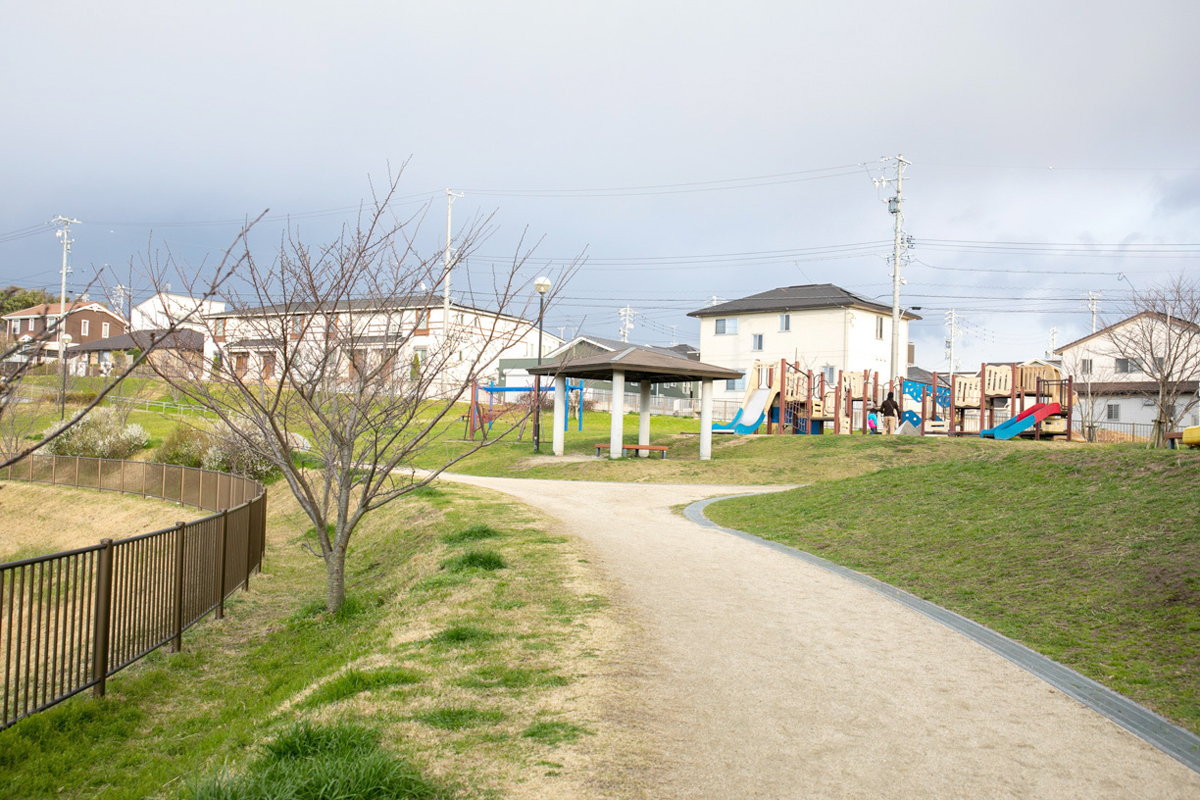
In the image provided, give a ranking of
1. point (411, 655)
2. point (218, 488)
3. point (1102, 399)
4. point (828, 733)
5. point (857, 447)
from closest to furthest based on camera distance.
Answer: point (828, 733) < point (411, 655) < point (218, 488) < point (857, 447) < point (1102, 399)

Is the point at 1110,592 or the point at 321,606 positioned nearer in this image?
the point at 1110,592

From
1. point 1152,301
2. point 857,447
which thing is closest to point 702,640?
point 857,447

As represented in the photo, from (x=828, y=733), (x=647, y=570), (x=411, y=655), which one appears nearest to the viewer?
(x=828, y=733)

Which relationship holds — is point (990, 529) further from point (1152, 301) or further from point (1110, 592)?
point (1152, 301)

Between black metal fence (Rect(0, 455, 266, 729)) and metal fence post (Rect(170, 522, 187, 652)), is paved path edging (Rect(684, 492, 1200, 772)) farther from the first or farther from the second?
metal fence post (Rect(170, 522, 187, 652))

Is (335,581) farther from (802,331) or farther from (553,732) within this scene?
(802,331)

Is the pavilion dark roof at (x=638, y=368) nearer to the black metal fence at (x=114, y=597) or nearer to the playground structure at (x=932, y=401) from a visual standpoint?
the playground structure at (x=932, y=401)

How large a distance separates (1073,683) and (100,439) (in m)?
31.5

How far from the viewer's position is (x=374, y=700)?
4.99 meters

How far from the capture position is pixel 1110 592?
749cm

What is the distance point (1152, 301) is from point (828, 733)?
27562mm

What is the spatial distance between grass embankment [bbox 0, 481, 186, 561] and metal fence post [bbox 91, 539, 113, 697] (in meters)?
14.0

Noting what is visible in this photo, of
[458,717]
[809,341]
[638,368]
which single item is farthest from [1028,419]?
[458,717]

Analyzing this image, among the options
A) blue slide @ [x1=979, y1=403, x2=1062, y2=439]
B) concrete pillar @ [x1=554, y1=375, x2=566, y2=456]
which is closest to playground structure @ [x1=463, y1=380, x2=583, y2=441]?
concrete pillar @ [x1=554, y1=375, x2=566, y2=456]
